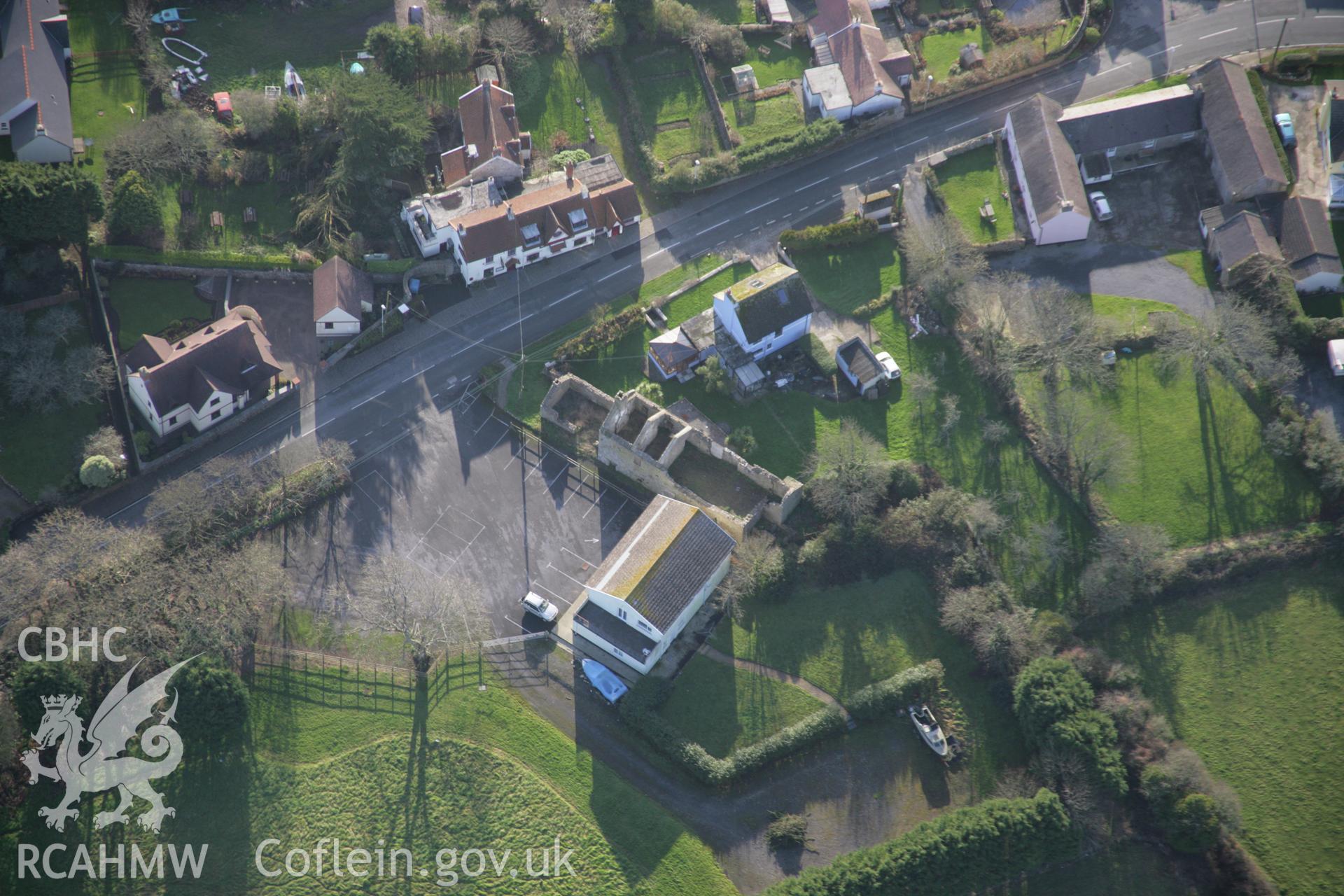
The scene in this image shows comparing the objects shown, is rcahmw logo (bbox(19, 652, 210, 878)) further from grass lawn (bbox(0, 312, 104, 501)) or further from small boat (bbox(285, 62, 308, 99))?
small boat (bbox(285, 62, 308, 99))

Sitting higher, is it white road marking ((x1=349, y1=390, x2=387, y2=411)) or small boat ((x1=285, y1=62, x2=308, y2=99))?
small boat ((x1=285, y1=62, x2=308, y2=99))

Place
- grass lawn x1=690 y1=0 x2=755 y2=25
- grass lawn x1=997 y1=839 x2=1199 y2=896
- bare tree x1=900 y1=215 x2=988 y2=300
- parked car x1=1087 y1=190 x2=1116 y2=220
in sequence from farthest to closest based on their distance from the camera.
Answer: grass lawn x1=690 y1=0 x2=755 y2=25
parked car x1=1087 y1=190 x2=1116 y2=220
bare tree x1=900 y1=215 x2=988 y2=300
grass lawn x1=997 y1=839 x2=1199 y2=896

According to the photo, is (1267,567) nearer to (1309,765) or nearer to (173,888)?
(1309,765)

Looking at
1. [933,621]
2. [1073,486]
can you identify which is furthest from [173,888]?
[1073,486]

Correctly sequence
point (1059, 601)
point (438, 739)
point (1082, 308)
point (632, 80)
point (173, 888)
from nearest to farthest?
1. point (173, 888)
2. point (438, 739)
3. point (1059, 601)
4. point (1082, 308)
5. point (632, 80)

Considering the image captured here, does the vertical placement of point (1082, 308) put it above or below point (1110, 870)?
above

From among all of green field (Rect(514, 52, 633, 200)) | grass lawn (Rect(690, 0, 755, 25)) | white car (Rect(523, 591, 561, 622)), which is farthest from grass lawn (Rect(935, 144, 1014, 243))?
white car (Rect(523, 591, 561, 622))

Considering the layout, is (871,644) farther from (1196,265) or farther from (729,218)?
(1196,265)

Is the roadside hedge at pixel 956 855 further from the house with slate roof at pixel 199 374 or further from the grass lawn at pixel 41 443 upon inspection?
the grass lawn at pixel 41 443
